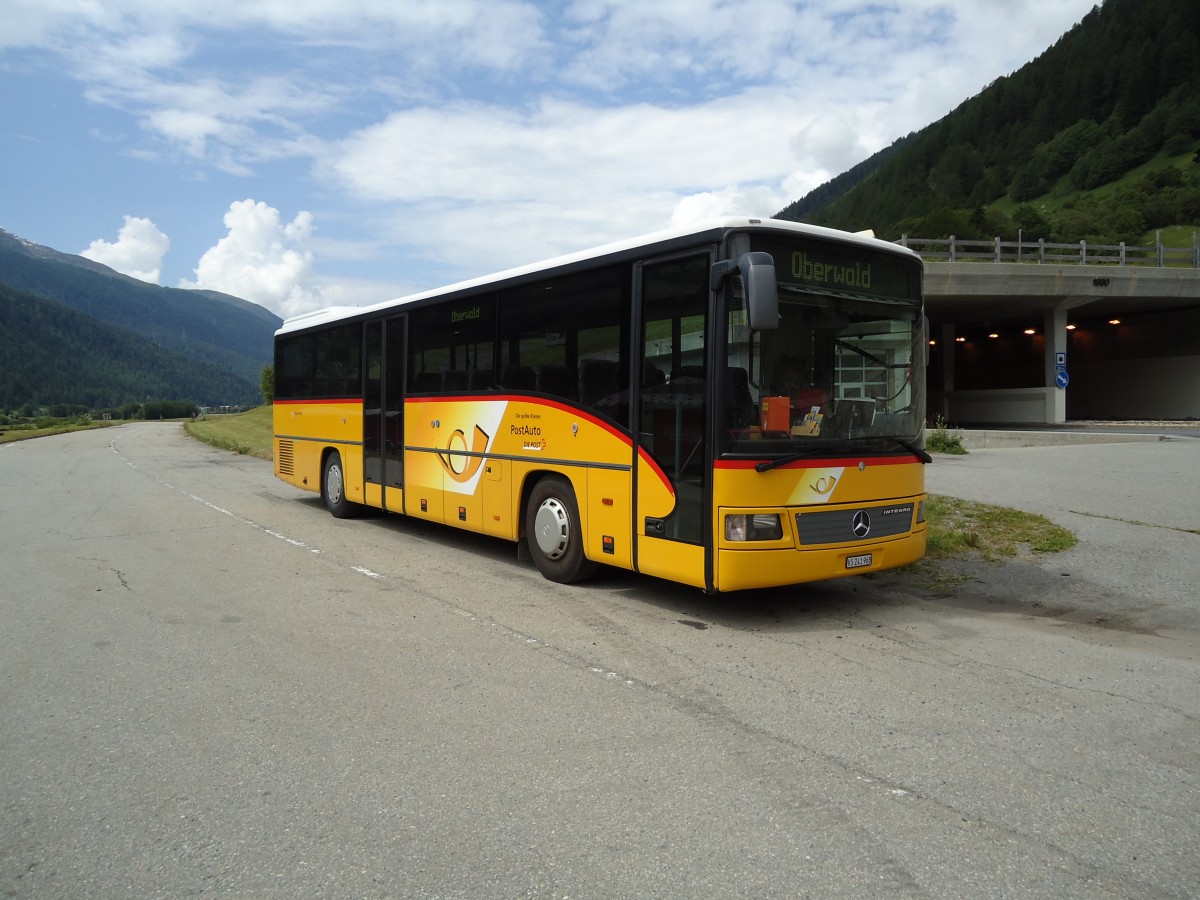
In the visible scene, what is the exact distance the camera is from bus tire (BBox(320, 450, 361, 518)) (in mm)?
13109

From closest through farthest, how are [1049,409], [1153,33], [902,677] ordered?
[902,677] < [1049,409] < [1153,33]

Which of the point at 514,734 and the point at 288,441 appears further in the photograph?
the point at 288,441

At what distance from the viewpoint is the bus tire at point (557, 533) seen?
8047 mm

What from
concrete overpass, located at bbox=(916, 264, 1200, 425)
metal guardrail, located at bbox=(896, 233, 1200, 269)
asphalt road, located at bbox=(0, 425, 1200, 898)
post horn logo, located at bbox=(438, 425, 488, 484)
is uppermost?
metal guardrail, located at bbox=(896, 233, 1200, 269)

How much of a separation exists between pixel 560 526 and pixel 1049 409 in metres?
32.0

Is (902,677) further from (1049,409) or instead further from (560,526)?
(1049,409)

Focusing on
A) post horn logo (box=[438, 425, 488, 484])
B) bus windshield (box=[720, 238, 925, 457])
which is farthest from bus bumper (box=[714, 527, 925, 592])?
post horn logo (box=[438, 425, 488, 484])

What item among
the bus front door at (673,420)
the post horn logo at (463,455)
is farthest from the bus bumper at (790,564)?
the post horn logo at (463,455)

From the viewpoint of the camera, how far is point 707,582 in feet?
21.5

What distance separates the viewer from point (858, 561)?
692 centimetres

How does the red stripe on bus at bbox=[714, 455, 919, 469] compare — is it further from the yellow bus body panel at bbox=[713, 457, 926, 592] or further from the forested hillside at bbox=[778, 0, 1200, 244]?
the forested hillside at bbox=[778, 0, 1200, 244]

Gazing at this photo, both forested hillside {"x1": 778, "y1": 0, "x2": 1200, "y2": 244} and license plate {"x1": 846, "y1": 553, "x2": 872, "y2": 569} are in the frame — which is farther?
forested hillside {"x1": 778, "y1": 0, "x2": 1200, "y2": 244}

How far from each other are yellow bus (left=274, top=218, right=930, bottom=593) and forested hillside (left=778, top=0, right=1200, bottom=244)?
77.3 metres

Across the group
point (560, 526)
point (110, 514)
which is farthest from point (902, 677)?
point (110, 514)
